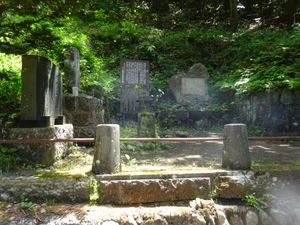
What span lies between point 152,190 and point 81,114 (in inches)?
146

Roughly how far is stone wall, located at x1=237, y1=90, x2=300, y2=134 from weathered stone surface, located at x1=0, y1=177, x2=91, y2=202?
6579mm

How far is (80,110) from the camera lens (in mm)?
7848

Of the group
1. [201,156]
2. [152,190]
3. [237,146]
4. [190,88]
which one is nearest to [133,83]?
[190,88]

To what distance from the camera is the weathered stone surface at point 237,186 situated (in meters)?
4.84

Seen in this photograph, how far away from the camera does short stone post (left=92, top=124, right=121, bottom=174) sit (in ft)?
15.4

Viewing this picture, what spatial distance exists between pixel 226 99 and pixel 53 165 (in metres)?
8.39

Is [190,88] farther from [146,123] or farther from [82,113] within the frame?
[82,113]

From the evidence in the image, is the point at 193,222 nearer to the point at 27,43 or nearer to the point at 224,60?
the point at 27,43

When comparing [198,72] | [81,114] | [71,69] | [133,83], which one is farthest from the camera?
[198,72]

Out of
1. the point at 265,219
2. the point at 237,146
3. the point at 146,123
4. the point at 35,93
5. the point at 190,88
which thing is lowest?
the point at 265,219

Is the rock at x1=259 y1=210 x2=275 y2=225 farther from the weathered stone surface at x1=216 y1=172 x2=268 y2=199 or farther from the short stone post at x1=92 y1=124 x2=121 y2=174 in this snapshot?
the short stone post at x1=92 y1=124 x2=121 y2=174

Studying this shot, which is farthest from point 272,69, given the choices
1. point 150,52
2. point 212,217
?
point 212,217

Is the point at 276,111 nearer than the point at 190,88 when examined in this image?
Yes

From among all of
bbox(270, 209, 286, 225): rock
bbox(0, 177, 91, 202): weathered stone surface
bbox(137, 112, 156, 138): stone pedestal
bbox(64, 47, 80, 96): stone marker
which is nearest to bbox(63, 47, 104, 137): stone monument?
bbox(64, 47, 80, 96): stone marker
